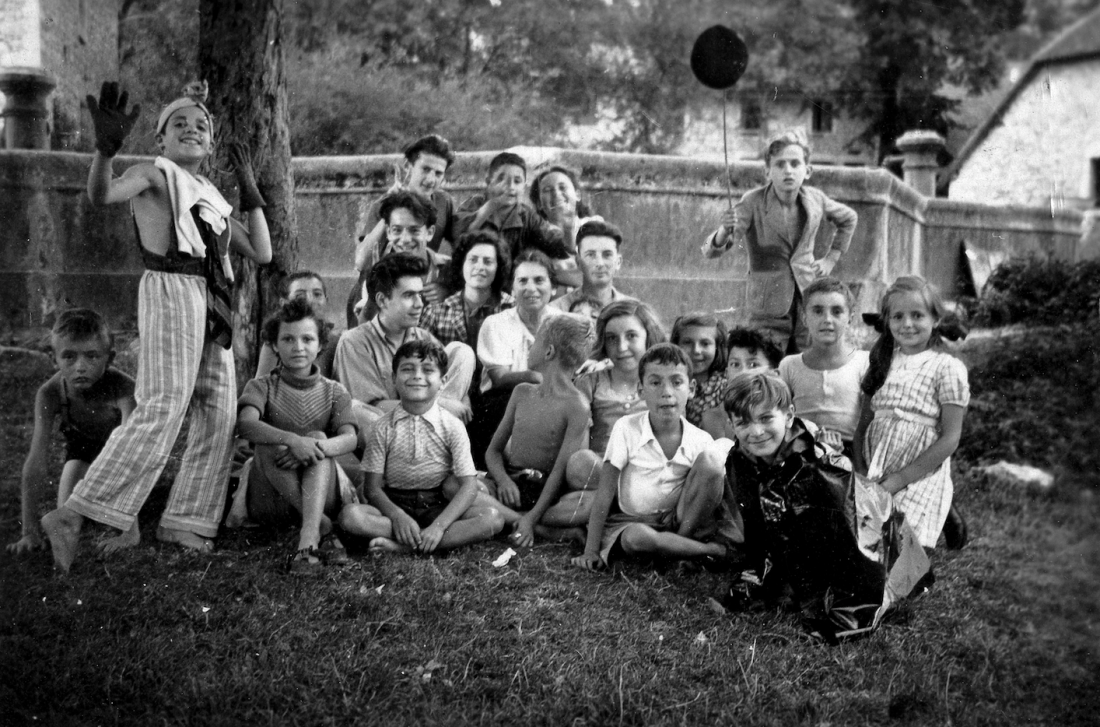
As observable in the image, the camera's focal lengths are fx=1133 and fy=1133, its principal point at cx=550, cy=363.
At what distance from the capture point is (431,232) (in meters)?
5.24

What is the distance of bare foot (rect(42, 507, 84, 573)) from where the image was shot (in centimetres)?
402

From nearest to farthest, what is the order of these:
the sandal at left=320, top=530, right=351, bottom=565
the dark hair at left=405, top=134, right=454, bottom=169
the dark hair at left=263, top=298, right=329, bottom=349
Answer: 1. the sandal at left=320, top=530, right=351, bottom=565
2. the dark hair at left=263, top=298, right=329, bottom=349
3. the dark hair at left=405, top=134, right=454, bottom=169

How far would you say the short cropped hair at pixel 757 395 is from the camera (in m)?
3.77

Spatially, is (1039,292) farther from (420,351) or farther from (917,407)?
(420,351)

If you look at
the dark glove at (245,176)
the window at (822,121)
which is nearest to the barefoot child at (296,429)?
the dark glove at (245,176)

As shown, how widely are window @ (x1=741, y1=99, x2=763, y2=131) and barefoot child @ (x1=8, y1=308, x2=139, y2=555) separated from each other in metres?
2.96

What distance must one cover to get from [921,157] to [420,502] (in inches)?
109

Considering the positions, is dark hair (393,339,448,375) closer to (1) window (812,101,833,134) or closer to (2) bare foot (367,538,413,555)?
(2) bare foot (367,538,413,555)

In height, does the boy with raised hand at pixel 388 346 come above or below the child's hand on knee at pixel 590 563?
above

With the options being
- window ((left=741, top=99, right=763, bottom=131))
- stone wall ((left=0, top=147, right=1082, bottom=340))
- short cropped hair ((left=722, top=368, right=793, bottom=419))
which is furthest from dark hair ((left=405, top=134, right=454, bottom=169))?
short cropped hair ((left=722, top=368, right=793, bottom=419))

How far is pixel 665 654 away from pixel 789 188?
241 centimetres

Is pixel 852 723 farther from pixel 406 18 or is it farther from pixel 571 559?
pixel 406 18

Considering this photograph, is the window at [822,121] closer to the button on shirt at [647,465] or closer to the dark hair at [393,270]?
the button on shirt at [647,465]

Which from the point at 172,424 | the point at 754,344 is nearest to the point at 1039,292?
the point at 754,344
